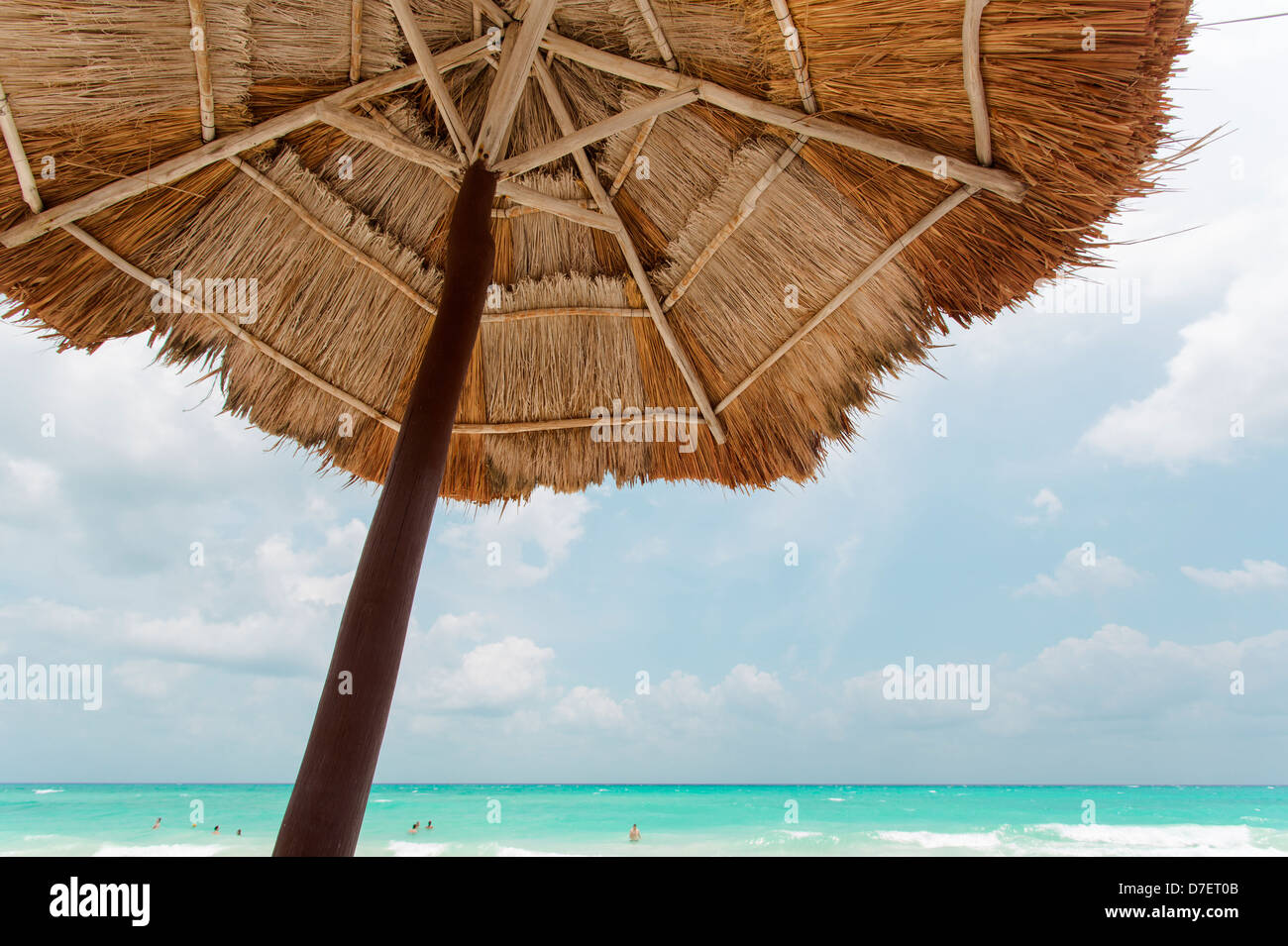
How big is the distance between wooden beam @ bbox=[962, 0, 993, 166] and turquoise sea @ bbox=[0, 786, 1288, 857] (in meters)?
17.3

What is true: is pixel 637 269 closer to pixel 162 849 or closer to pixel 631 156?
pixel 631 156

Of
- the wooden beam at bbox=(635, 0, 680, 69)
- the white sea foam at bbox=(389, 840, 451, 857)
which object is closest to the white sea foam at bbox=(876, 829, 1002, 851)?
the white sea foam at bbox=(389, 840, 451, 857)

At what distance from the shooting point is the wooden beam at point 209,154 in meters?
2.85

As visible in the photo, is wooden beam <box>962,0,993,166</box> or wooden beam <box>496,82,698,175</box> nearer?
wooden beam <box>962,0,993,166</box>

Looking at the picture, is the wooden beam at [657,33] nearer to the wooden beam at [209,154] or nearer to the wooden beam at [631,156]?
the wooden beam at [631,156]

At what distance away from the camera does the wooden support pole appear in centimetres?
189

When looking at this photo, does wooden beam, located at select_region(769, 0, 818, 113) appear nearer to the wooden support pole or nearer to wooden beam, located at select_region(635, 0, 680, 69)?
wooden beam, located at select_region(635, 0, 680, 69)

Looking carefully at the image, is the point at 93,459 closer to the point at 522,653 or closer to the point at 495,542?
the point at 522,653

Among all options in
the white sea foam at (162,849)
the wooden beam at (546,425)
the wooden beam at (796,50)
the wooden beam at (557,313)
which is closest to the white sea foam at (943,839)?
the white sea foam at (162,849)

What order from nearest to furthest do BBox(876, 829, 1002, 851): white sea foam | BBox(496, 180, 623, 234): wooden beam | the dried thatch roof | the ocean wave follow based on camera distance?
the dried thatch roof → BBox(496, 180, 623, 234): wooden beam → the ocean wave → BBox(876, 829, 1002, 851): white sea foam

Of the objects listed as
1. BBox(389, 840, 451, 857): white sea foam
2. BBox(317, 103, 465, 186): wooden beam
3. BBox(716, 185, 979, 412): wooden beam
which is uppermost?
BBox(317, 103, 465, 186): wooden beam

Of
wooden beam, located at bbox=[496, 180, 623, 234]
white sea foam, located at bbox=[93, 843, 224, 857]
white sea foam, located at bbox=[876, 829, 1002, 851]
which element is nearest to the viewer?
wooden beam, located at bbox=[496, 180, 623, 234]

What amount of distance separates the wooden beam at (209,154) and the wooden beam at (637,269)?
44cm

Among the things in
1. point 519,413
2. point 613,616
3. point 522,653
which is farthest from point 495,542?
point 613,616
